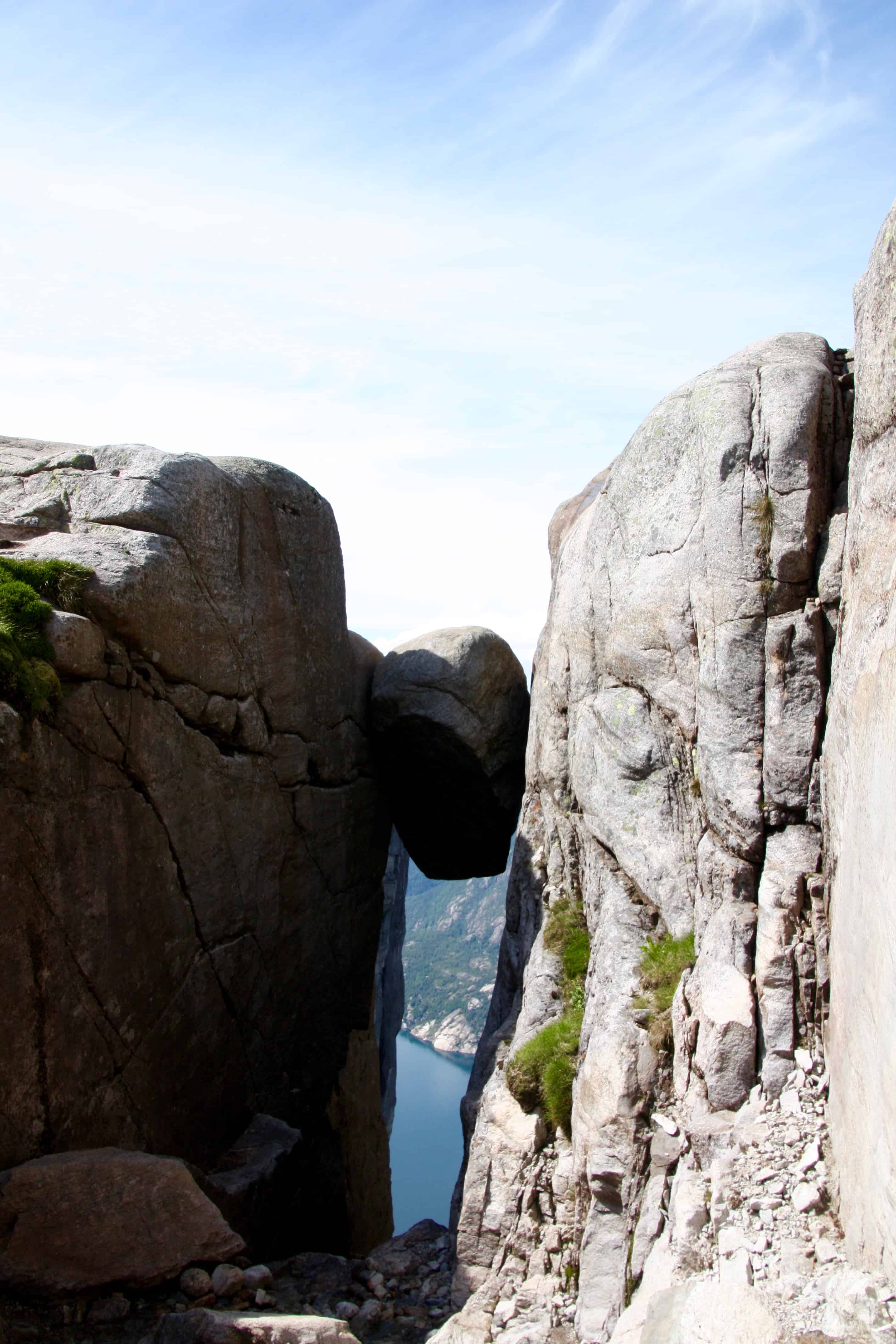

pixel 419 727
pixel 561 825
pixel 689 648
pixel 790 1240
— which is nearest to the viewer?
pixel 790 1240

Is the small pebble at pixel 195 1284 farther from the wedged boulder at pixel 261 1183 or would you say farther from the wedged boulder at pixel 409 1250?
the wedged boulder at pixel 409 1250

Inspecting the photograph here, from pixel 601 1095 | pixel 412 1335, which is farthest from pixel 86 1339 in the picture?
pixel 601 1095

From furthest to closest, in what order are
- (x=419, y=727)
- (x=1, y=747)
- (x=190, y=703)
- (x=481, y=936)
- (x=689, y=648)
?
(x=481, y=936)
(x=419, y=727)
(x=190, y=703)
(x=689, y=648)
(x=1, y=747)

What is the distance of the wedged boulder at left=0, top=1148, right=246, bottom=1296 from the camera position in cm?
964

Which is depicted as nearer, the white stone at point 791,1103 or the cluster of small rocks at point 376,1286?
the white stone at point 791,1103

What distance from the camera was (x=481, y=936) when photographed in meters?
130

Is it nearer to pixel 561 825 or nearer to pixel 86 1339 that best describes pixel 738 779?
pixel 561 825

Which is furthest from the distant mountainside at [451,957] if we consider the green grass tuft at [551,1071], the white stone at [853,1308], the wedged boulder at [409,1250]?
the white stone at [853,1308]

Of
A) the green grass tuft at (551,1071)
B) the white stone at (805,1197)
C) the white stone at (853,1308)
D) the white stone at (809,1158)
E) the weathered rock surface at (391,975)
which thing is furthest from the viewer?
the weathered rock surface at (391,975)

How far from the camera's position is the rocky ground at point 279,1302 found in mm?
9312

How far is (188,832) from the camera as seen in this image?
13.0m

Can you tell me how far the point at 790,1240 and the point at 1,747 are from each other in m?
7.86

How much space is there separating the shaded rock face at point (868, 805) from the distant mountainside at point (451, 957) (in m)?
83.9

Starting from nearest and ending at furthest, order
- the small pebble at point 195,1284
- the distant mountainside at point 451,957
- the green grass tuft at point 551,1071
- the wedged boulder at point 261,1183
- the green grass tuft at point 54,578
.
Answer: the small pebble at point 195,1284 < the green grass tuft at point 54,578 < the green grass tuft at point 551,1071 < the wedged boulder at point 261,1183 < the distant mountainside at point 451,957
